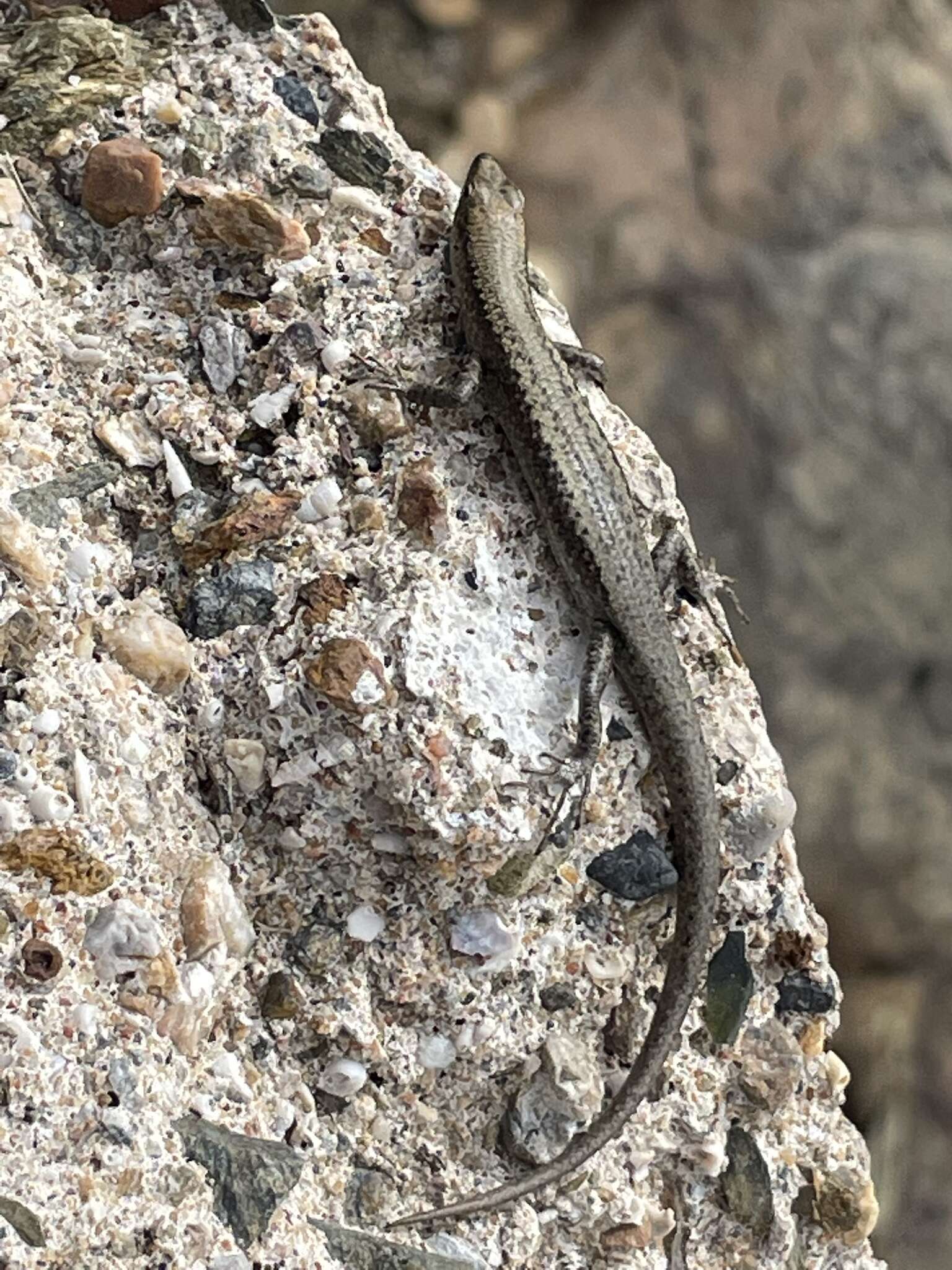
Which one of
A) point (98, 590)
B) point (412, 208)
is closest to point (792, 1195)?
point (98, 590)

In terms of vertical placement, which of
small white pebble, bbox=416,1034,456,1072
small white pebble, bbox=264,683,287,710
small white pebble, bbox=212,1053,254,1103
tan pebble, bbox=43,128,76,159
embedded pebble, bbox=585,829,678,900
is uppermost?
tan pebble, bbox=43,128,76,159

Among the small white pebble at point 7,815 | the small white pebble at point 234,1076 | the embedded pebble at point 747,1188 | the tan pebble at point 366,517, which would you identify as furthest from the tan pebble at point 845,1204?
the small white pebble at point 7,815

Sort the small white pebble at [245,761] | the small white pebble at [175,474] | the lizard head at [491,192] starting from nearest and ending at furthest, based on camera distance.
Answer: the small white pebble at [245,761], the small white pebble at [175,474], the lizard head at [491,192]

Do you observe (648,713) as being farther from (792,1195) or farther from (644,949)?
(792,1195)

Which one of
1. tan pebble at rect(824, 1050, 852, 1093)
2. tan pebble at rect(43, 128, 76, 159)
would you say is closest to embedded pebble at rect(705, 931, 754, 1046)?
tan pebble at rect(824, 1050, 852, 1093)

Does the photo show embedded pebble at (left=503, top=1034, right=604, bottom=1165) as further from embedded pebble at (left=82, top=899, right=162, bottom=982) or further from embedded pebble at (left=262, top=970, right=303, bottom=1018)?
embedded pebble at (left=82, top=899, right=162, bottom=982)

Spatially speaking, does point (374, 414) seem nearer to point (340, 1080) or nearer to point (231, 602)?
point (231, 602)

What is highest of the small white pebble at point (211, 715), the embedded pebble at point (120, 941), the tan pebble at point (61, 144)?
the tan pebble at point (61, 144)

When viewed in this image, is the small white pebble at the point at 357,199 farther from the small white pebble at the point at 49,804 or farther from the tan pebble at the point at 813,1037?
the tan pebble at the point at 813,1037
